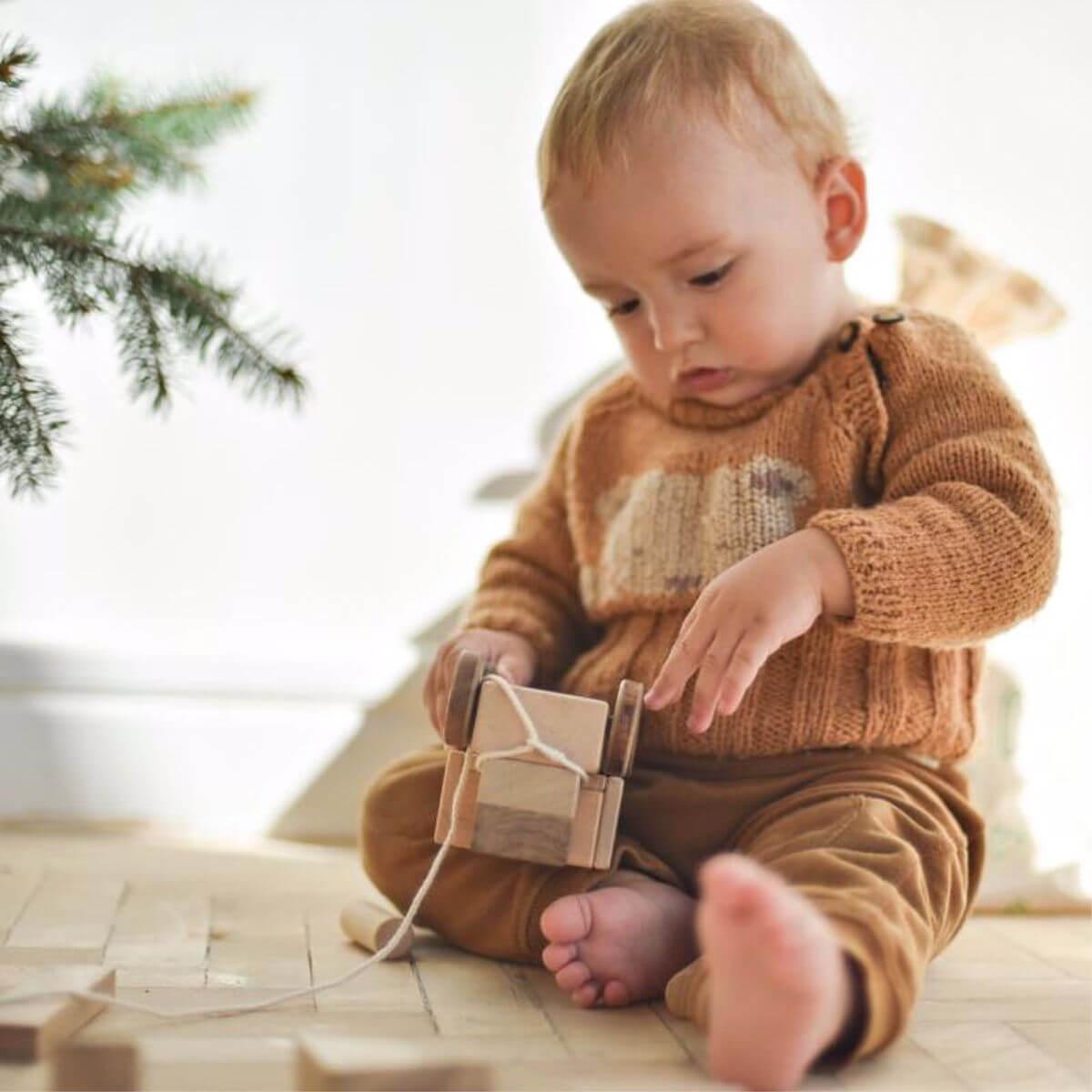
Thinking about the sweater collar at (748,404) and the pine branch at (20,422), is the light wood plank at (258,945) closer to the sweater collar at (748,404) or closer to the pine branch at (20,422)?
the pine branch at (20,422)

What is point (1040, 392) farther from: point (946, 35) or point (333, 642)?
point (333, 642)

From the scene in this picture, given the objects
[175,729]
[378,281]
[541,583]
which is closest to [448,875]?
[541,583]

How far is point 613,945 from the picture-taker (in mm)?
913

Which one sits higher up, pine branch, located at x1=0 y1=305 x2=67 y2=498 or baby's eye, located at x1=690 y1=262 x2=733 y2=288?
baby's eye, located at x1=690 y1=262 x2=733 y2=288

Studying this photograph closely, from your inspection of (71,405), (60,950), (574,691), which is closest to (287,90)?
(71,405)

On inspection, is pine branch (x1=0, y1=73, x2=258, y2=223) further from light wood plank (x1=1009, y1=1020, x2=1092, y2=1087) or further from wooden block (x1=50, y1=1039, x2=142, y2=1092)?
light wood plank (x1=1009, y1=1020, x2=1092, y2=1087)

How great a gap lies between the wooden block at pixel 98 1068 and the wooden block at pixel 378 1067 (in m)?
0.08

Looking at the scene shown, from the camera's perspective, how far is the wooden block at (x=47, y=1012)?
0.75 metres

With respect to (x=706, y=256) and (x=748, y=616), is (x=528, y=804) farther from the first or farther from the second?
(x=706, y=256)

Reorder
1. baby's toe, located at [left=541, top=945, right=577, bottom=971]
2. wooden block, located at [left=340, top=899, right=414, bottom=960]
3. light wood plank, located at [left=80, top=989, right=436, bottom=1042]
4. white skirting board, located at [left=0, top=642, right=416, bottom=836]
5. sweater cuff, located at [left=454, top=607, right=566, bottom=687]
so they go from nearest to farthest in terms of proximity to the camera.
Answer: light wood plank, located at [left=80, top=989, right=436, bottom=1042] → baby's toe, located at [left=541, top=945, right=577, bottom=971] → wooden block, located at [left=340, top=899, right=414, bottom=960] → sweater cuff, located at [left=454, top=607, right=566, bottom=687] → white skirting board, located at [left=0, top=642, right=416, bottom=836]

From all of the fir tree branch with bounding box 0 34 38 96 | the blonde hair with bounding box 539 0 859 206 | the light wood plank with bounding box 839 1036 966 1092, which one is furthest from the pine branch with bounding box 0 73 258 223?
the light wood plank with bounding box 839 1036 966 1092

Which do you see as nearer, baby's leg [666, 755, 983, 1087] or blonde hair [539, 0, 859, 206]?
baby's leg [666, 755, 983, 1087]

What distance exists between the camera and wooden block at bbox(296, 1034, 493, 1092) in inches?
26.9

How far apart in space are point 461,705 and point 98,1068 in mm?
309
